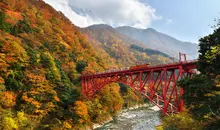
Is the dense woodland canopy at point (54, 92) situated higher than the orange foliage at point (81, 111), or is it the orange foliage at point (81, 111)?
the dense woodland canopy at point (54, 92)

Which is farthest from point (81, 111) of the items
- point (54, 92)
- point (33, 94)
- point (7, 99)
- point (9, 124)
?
point (9, 124)

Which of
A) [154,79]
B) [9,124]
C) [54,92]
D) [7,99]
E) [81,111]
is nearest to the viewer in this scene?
[9,124]

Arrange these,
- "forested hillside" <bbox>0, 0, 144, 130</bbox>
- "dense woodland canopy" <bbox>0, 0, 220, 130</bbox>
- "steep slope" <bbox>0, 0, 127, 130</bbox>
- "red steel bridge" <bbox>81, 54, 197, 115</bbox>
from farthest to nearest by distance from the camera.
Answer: "red steel bridge" <bbox>81, 54, 197, 115</bbox> → "forested hillside" <bbox>0, 0, 144, 130</bbox> → "steep slope" <bbox>0, 0, 127, 130</bbox> → "dense woodland canopy" <bbox>0, 0, 220, 130</bbox>

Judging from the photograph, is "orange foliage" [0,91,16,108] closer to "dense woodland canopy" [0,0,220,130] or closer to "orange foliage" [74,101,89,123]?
"dense woodland canopy" [0,0,220,130]

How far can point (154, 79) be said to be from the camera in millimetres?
34656

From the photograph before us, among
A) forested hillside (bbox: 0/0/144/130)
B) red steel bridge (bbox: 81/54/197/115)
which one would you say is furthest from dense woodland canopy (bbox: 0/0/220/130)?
red steel bridge (bbox: 81/54/197/115)

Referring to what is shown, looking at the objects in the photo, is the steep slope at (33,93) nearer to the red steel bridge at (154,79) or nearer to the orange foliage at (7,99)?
the orange foliage at (7,99)

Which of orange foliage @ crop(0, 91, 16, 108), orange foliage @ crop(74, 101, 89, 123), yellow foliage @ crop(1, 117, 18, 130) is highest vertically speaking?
orange foliage @ crop(0, 91, 16, 108)

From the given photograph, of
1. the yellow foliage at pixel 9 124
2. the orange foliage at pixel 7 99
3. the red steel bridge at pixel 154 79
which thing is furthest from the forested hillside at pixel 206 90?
the orange foliage at pixel 7 99

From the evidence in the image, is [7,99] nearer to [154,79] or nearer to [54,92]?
[54,92]

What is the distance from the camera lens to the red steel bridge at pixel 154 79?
24359 millimetres

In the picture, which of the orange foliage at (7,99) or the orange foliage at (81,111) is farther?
the orange foliage at (81,111)

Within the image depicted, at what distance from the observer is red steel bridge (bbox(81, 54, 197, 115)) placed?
2436cm

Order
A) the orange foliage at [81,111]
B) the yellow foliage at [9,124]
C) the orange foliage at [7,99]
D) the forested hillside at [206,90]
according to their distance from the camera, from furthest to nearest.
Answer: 1. the orange foliage at [81,111]
2. the orange foliage at [7,99]
3. the yellow foliage at [9,124]
4. the forested hillside at [206,90]
